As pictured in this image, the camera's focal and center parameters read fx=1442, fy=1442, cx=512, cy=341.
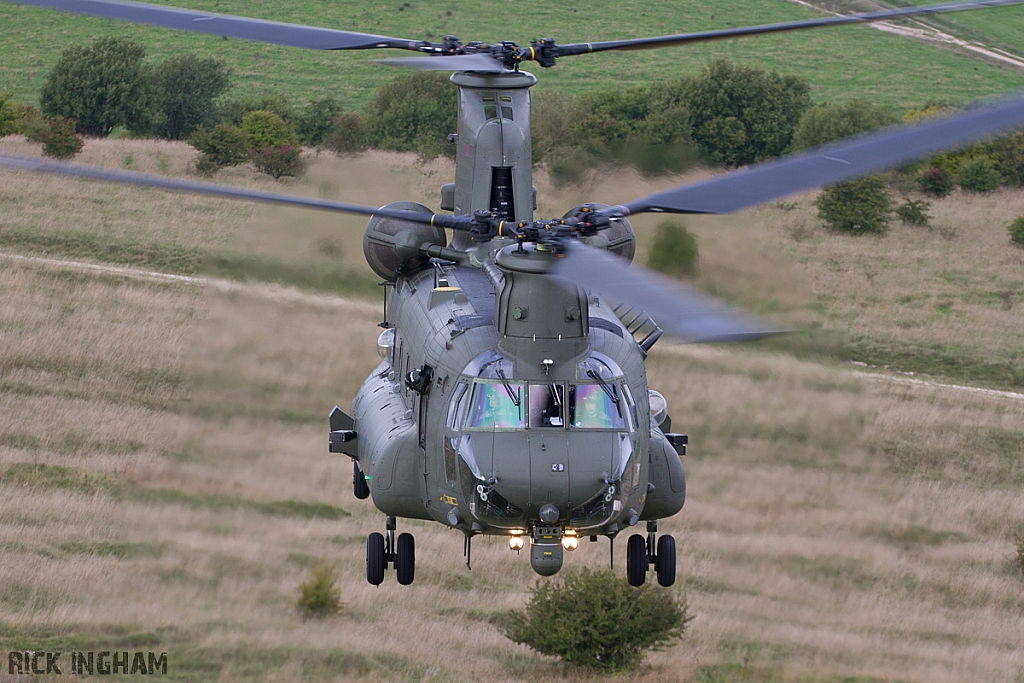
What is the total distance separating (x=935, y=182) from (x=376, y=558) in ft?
117

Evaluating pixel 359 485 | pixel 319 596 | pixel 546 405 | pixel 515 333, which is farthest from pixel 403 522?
pixel 546 405

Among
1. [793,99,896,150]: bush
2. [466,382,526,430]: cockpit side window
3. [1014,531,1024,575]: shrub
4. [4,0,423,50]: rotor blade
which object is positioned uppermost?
[4,0,423,50]: rotor blade

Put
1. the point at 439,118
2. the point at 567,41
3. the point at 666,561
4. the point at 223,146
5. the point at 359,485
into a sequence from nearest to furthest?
the point at 666,561, the point at 359,485, the point at 223,146, the point at 439,118, the point at 567,41

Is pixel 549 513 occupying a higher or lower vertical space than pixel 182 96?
lower

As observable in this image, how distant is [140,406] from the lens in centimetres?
3259

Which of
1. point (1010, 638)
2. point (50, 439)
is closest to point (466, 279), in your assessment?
point (1010, 638)

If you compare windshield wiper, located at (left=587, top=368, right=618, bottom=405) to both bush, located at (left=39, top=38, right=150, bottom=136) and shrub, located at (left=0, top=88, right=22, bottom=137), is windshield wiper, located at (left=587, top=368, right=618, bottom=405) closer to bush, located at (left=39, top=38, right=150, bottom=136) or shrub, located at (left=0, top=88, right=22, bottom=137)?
shrub, located at (left=0, top=88, right=22, bottom=137)

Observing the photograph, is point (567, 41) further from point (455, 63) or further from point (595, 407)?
point (595, 407)

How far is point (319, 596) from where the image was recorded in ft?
78.6

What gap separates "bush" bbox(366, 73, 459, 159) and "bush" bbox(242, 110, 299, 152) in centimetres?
272

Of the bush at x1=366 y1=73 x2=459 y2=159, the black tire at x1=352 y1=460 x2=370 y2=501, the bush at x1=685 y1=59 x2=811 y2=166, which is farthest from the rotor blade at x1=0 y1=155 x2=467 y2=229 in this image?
the bush at x1=685 y1=59 x2=811 y2=166

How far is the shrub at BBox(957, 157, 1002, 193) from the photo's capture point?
50438 millimetres

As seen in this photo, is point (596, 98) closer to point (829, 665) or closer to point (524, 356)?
point (829, 665)

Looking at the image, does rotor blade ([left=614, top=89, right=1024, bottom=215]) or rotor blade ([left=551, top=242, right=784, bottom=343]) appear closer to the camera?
rotor blade ([left=551, top=242, right=784, bottom=343])
